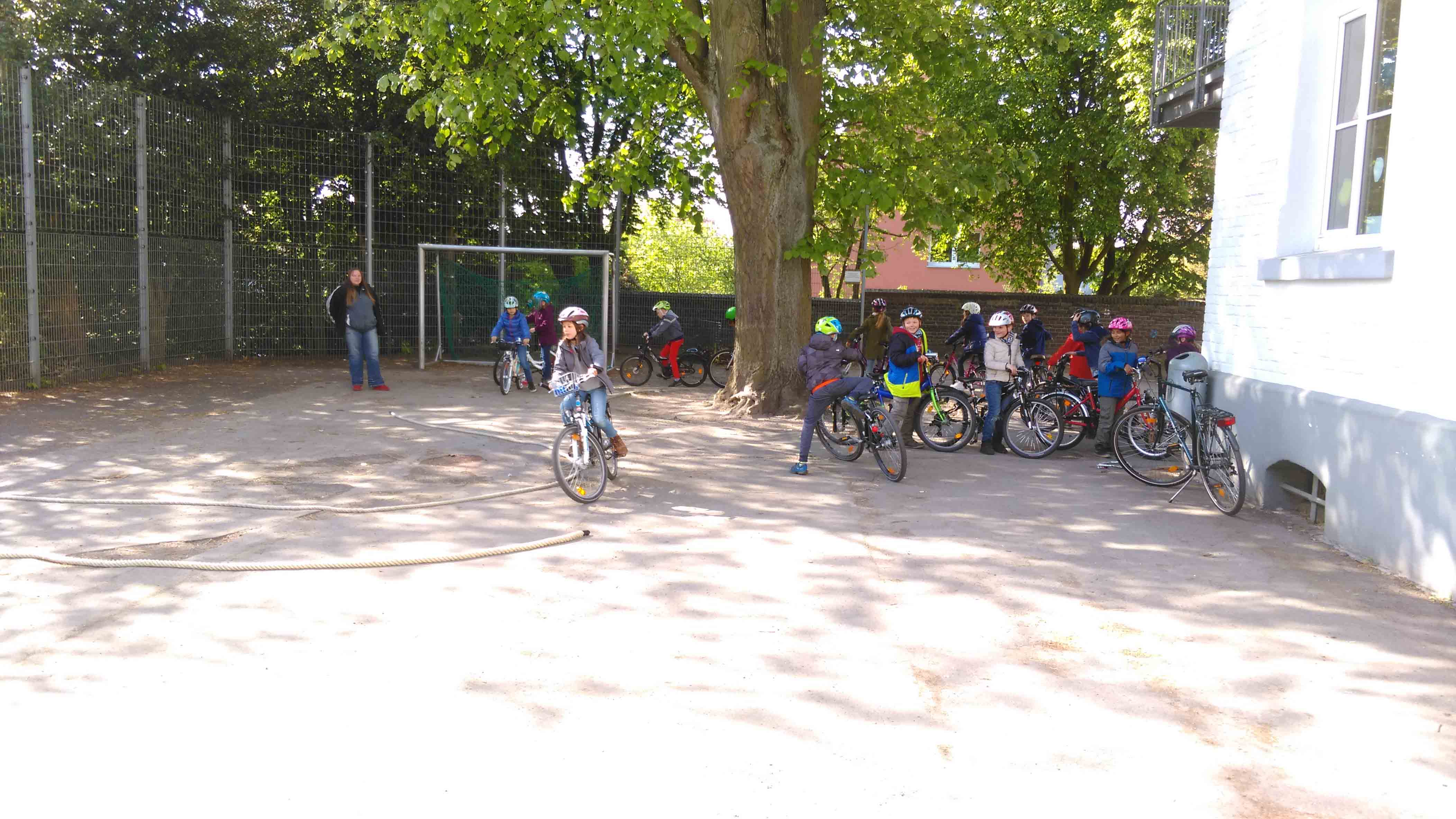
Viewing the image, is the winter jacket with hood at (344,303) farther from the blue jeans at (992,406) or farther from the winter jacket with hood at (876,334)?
the blue jeans at (992,406)

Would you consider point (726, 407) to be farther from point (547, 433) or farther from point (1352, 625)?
point (1352, 625)

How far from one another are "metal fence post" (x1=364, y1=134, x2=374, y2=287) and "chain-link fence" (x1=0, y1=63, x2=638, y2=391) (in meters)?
0.04

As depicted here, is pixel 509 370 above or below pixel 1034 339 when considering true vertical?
below

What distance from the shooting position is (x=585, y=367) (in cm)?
955

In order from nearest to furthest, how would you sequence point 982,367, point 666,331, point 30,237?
point 30,237 < point 982,367 < point 666,331

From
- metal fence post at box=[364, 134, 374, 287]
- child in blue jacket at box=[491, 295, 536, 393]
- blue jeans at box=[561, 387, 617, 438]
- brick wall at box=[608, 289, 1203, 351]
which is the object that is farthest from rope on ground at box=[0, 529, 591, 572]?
brick wall at box=[608, 289, 1203, 351]

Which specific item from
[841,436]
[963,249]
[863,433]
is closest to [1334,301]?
[863,433]

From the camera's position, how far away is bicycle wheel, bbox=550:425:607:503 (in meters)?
8.92

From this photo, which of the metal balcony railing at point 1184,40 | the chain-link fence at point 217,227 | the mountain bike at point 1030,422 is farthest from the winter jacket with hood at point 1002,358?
the chain-link fence at point 217,227

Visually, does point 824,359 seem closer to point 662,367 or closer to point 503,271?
point 662,367

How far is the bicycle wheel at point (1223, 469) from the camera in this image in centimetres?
862

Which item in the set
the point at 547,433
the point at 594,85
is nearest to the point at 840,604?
the point at 547,433

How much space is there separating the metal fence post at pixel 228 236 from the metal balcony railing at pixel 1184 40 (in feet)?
47.0

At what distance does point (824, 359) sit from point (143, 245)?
36.5 feet
